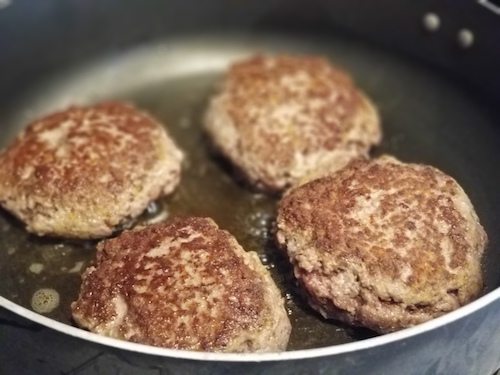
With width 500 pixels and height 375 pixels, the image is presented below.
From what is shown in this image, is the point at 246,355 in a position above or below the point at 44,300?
above

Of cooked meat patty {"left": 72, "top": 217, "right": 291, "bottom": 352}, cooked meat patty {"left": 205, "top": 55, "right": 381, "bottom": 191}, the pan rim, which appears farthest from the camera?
cooked meat patty {"left": 205, "top": 55, "right": 381, "bottom": 191}

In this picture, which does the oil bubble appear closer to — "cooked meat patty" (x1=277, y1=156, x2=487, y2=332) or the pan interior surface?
the pan interior surface

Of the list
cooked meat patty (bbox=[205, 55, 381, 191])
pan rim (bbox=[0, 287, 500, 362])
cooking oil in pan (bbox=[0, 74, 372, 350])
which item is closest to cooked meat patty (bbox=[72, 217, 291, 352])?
cooking oil in pan (bbox=[0, 74, 372, 350])

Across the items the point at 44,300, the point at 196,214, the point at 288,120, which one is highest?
the point at 288,120

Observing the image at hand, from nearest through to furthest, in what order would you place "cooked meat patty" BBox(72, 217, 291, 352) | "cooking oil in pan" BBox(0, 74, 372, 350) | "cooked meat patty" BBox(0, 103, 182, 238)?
"cooked meat patty" BBox(72, 217, 291, 352), "cooking oil in pan" BBox(0, 74, 372, 350), "cooked meat patty" BBox(0, 103, 182, 238)

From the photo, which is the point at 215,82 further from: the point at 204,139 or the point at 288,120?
the point at 288,120

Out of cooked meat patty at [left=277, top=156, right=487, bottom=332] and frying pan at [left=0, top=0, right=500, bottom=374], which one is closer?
frying pan at [left=0, top=0, right=500, bottom=374]

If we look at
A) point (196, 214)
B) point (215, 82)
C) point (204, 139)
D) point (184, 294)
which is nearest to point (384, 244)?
point (184, 294)
